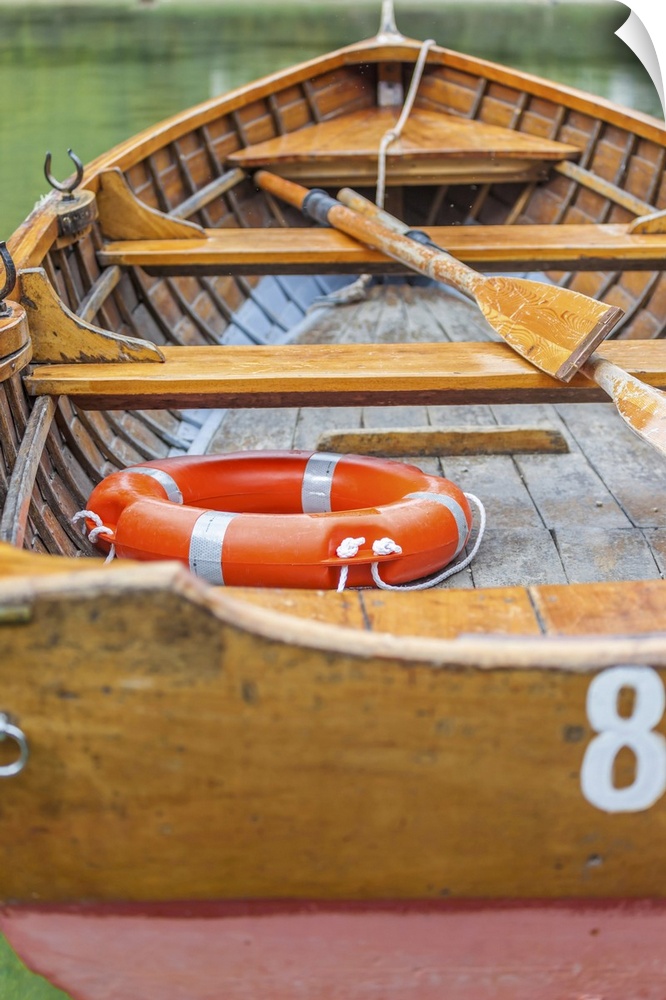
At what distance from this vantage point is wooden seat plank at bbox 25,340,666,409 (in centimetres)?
236

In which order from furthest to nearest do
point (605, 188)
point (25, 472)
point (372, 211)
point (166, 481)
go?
1. point (605, 188)
2. point (372, 211)
3. point (166, 481)
4. point (25, 472)

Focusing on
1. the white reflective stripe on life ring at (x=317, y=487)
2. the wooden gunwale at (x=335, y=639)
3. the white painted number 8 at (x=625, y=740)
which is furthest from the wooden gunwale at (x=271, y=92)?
the white painted number 8 at (x=625, y=740)

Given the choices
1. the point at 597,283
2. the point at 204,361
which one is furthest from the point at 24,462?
the point at 597,283

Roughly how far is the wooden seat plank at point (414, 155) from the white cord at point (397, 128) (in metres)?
0.04

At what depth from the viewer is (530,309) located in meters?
2.57

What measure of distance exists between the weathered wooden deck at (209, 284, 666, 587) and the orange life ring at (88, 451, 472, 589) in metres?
0.21

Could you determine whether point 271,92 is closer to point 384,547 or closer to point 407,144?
point 407,144

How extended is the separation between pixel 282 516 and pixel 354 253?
1600 millimetres

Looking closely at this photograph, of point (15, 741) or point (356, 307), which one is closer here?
point (15, 741)

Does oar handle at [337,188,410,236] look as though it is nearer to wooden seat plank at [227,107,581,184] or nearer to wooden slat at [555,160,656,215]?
wooden seat plank at [227,107,581,184]

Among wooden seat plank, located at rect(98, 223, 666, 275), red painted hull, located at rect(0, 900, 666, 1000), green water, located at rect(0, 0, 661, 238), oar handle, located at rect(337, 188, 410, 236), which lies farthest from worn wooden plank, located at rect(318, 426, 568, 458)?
green water, located at rect(0, 0, 661, 238)

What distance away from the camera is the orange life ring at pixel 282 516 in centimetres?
198

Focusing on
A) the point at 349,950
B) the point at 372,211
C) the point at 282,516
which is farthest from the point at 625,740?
the point at 372,211

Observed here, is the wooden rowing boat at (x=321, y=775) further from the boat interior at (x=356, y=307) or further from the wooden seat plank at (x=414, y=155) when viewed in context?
the wooden seat plank at (x=414, y=155)
